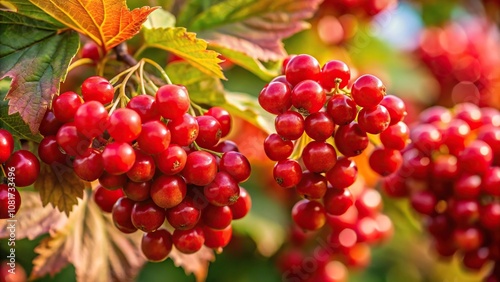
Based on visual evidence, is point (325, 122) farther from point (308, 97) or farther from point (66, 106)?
point (66, 106)

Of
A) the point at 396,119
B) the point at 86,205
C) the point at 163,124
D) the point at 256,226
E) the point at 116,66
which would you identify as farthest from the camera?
the point at 256,226

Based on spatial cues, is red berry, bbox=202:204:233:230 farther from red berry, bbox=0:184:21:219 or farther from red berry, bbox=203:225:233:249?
red berry, bbox=0:184:21:219

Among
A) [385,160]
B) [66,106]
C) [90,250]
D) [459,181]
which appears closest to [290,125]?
[385,160]

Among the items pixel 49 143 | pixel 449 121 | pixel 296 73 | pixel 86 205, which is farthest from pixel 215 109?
pixel 449 121

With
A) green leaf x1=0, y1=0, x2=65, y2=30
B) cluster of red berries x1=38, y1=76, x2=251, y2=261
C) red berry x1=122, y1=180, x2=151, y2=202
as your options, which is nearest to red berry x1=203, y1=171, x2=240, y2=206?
cluster of red berries x1=38, y1=76, x2=251, y2=261

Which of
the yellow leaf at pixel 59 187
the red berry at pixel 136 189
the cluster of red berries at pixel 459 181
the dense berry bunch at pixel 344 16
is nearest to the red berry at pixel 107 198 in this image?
the yellow leaf at pixel 59 187

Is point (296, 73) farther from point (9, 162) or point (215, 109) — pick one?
point (9, 162)
